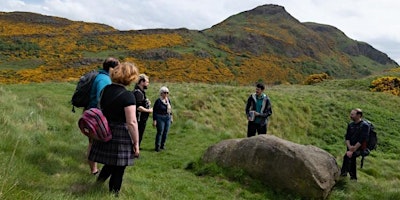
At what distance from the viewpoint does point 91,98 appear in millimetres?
6965

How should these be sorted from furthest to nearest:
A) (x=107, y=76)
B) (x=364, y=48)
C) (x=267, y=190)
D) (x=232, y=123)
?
(x=364, y=48)
(x=232, y=123)
(x=267, y=190)
(x=107, y=76)

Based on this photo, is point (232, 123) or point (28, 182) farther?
point (232, 123)

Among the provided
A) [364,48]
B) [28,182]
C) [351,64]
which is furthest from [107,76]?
[364,48]

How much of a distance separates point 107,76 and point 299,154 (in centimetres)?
498

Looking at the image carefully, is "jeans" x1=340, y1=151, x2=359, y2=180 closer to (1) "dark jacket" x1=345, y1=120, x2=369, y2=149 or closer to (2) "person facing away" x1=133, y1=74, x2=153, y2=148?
(1) "dark jacket" x1=345, y1=120, x2=369, y2=149

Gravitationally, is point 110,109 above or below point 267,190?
above

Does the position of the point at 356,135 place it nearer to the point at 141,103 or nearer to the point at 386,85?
the point at 141,103

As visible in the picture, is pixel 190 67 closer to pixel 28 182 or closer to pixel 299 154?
pixel 299 154

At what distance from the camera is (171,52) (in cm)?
5425

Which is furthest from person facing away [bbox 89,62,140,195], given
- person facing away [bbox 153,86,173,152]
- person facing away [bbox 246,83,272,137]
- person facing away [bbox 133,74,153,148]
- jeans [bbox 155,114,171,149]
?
person facing away [bbox 246,83,272,137]

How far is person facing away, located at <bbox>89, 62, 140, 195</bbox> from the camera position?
17.7 feet

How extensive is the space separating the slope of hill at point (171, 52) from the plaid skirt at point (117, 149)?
1259 inches

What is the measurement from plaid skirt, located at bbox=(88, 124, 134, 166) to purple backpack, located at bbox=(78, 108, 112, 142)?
0.10 m

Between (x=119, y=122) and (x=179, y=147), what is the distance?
7.14m
